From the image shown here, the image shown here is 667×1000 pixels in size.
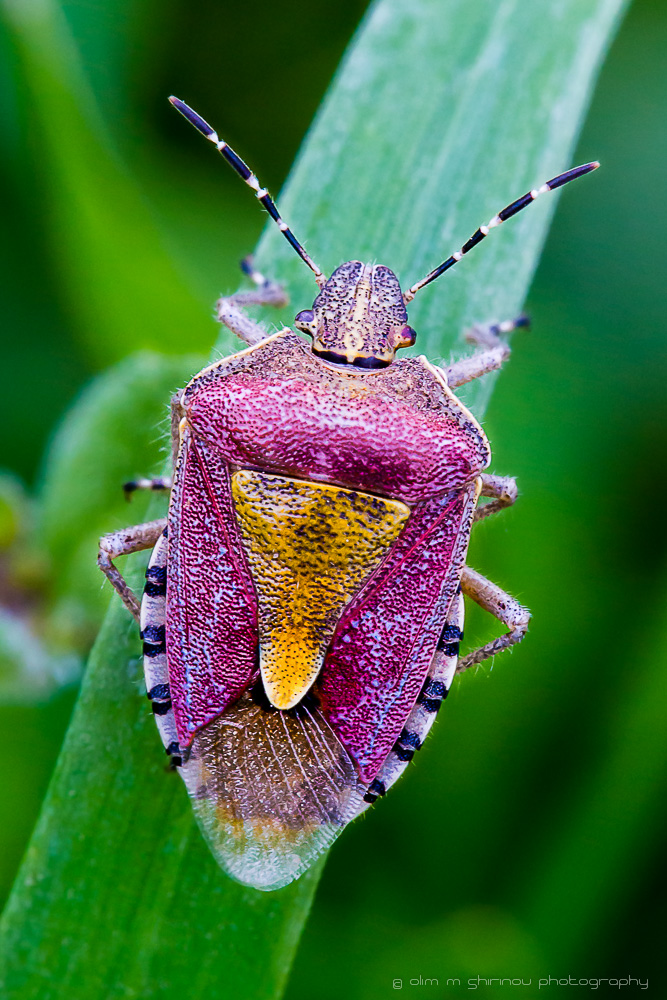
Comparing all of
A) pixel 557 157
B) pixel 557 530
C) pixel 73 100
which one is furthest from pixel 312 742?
pixel 73 100

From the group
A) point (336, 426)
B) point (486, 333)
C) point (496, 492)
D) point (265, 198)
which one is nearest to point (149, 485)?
point (336, 426)

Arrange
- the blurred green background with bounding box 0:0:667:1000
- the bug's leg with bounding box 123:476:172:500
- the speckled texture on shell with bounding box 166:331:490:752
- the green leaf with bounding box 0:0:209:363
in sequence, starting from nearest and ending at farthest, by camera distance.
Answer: the speckled texture on shell with bounding box 166:331:490:752 < the bug's leg with bounding box 123:476:172:500 < the blurred green background with bounding box 0:0:667:1000 < the green leaf with bounding box 0:0:209:363

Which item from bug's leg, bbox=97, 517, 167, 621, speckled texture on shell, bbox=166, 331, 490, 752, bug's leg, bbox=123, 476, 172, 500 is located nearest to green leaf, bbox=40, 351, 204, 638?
bug's leg, bbox=123, 476, 172, 500

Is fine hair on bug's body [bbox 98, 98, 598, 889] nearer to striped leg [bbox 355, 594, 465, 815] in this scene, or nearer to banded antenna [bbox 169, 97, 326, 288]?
striped leg [bbox 355, 594, 465, 815]

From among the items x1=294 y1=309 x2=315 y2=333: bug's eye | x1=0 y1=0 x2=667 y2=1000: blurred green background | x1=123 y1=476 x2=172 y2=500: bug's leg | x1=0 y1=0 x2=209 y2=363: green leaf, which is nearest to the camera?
x1=294 y1=309 x2=315 y2=333: bug's eye

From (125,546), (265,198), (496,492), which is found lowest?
(125,546)

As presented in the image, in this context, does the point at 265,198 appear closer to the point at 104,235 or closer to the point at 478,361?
the point at 478,361

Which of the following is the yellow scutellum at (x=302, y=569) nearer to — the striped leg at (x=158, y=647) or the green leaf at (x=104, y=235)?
the striped leg at (x=158, y=647)
